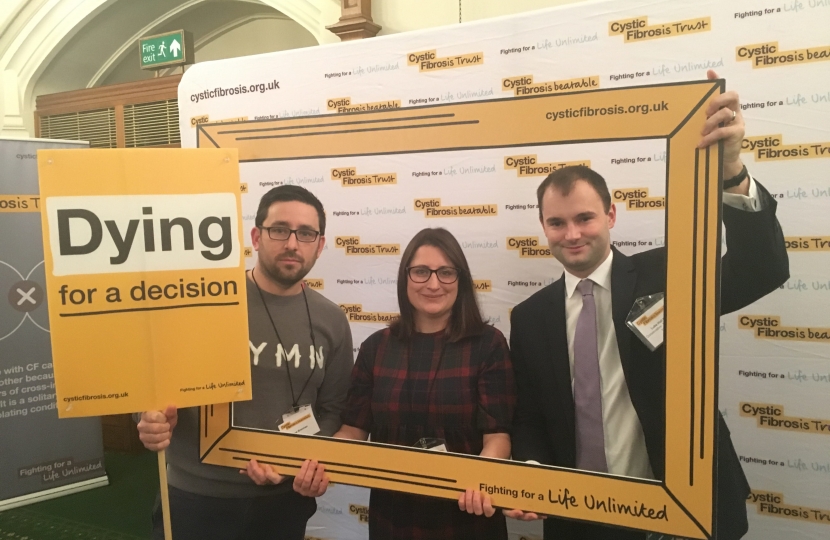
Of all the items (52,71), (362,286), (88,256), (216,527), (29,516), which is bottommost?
(29,516)

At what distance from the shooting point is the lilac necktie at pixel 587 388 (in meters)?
1.28

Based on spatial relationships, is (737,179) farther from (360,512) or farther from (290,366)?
(360,512)

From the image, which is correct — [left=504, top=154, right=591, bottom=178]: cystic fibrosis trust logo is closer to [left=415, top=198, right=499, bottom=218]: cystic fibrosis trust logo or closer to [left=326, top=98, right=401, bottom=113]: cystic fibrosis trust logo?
[left=415, top=198, right=499, bottom=218]: cystic fibrosis trust logo

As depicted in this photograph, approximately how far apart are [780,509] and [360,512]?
1.42 meters

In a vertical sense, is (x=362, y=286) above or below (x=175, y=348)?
above

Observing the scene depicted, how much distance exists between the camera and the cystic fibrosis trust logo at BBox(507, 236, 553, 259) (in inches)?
56.6

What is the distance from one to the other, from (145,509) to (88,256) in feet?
8.10

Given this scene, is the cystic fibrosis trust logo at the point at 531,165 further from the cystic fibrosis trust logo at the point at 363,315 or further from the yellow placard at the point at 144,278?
the yellow placard at the point at 144,278

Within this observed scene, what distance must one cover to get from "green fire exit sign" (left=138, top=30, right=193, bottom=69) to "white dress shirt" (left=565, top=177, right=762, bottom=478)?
11.8 feet

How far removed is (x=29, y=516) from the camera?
10.1 feet

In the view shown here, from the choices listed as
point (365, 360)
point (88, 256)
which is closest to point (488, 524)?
point (365, 360)

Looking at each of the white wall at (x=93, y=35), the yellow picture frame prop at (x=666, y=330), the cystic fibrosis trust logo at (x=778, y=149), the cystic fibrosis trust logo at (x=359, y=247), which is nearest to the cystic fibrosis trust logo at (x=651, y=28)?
the cystic fibrosis trust logo at (x=778, y=149)

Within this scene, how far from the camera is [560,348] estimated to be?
1352mm

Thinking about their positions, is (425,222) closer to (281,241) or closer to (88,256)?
(281,241)
